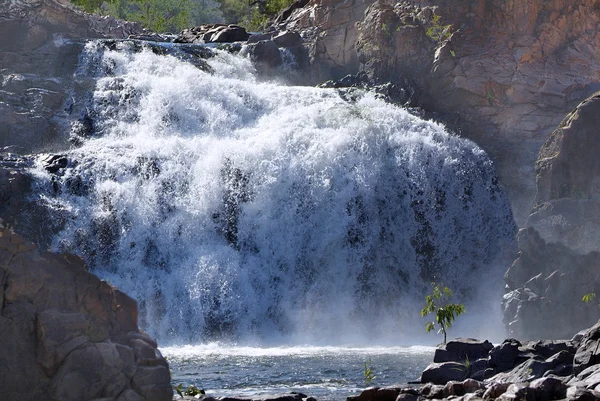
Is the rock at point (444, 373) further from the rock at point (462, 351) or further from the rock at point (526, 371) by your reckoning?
the rock at point (526, 371)

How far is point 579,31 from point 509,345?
26.9 m

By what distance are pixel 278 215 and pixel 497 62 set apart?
1391cm

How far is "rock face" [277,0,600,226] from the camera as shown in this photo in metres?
42.0

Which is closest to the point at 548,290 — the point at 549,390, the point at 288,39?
the point at 549,390

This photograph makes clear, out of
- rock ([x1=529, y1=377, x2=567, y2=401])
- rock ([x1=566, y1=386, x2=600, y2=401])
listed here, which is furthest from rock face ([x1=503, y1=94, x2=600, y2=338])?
rock ([x1=566, y1=386, x2=600, y2=401])

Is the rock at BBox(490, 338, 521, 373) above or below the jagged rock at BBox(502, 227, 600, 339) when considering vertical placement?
below

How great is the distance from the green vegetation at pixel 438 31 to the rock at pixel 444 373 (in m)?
27.3

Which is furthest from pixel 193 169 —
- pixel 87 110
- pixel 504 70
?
pixel 504 70

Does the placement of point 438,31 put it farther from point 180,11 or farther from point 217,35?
point 180,11

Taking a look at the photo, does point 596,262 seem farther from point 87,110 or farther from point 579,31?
point 87,110

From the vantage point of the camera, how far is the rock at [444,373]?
71.6ft

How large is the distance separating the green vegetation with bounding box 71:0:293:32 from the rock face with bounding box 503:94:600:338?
128 feet

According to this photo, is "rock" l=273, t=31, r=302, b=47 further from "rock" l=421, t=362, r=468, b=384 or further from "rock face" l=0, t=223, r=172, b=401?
"rock face" l=0, t=223, r=172, b=401

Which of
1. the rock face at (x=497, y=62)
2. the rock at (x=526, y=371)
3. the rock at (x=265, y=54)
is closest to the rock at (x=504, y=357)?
the rock at (x=526, y=371)
